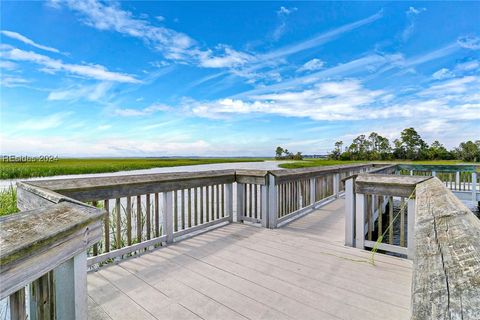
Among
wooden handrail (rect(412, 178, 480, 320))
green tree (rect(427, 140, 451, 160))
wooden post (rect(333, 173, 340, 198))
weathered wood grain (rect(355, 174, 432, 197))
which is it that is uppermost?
green tree (rect(427, 140, 451, 160))

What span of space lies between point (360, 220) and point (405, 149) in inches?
1432

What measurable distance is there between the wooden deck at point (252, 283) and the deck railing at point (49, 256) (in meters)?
0.84

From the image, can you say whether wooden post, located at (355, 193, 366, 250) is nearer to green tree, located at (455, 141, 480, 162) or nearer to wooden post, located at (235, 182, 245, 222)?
wooden post, located at (235, 182, 245, 222)

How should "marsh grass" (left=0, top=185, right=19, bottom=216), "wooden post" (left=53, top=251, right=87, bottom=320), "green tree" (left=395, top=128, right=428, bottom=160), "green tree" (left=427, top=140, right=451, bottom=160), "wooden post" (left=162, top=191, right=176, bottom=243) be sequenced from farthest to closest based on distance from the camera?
"green tree" (left=395, top=128, right=428, bottom=160), "green tree" (left=427, top=140, right=451, bottom=160), "marsh grass" (left=0, top=185, right=19, bottom=216), "wooden post" (left=162, top=191, right=176, bottom=243), "wooden post" (left=53, top=251, right=87, bottom=320)

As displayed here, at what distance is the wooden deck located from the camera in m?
1.84

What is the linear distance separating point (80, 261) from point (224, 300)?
126 cm

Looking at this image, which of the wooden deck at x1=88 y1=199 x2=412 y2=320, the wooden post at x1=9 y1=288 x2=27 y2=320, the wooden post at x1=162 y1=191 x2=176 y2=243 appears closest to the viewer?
the wooden post at x1=9 y1=288 x2=27 y2=320

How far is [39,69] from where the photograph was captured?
1187cm

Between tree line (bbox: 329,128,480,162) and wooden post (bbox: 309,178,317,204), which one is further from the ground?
tree line (bbox: 329,128,480,162)

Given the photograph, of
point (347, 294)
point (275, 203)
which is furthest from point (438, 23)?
point (347, 294)

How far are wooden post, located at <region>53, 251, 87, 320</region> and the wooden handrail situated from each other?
4.11 feet

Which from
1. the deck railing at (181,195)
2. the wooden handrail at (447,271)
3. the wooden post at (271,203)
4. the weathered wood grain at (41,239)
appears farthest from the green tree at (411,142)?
the weathered wood grain at (41,239)

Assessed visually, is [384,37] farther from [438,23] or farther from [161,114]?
[161,114]

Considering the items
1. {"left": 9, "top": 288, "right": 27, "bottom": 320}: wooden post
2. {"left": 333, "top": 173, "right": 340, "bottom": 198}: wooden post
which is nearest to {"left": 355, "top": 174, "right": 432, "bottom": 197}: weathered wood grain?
{"left": 9, "top": 288, "right": 27, "bottom": 320}: wooden post
